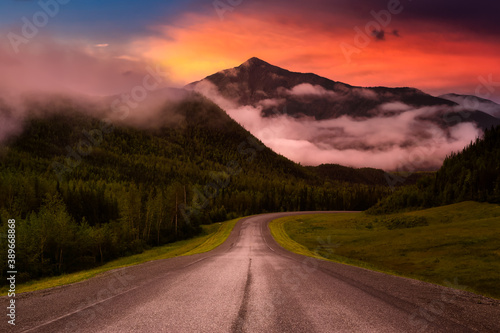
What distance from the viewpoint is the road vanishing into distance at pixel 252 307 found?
862cm

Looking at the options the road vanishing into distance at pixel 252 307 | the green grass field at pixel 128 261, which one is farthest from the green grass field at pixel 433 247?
the green grass field at pixel 128 261

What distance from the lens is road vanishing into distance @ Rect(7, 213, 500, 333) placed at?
28.3 ft

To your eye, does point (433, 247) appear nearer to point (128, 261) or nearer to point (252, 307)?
point (252, 307)

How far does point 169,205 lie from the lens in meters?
85.1

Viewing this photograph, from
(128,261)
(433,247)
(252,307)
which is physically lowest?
(128,261)

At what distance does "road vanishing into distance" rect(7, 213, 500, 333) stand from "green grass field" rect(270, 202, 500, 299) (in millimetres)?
9498

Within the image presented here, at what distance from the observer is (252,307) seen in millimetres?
10289

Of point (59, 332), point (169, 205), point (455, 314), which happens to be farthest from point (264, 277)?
point (169, 205)

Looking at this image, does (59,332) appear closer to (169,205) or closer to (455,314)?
(455,314)

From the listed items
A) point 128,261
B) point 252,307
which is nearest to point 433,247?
point 252,307

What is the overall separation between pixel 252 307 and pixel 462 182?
7660 cm

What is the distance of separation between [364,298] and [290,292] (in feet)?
9.82

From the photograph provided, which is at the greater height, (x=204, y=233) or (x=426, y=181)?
(x=426, y=181)

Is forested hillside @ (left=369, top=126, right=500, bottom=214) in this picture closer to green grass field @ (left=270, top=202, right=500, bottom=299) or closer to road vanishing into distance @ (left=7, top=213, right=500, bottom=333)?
green grass field @ (left=270, top=202, right=500, bottom=299)
